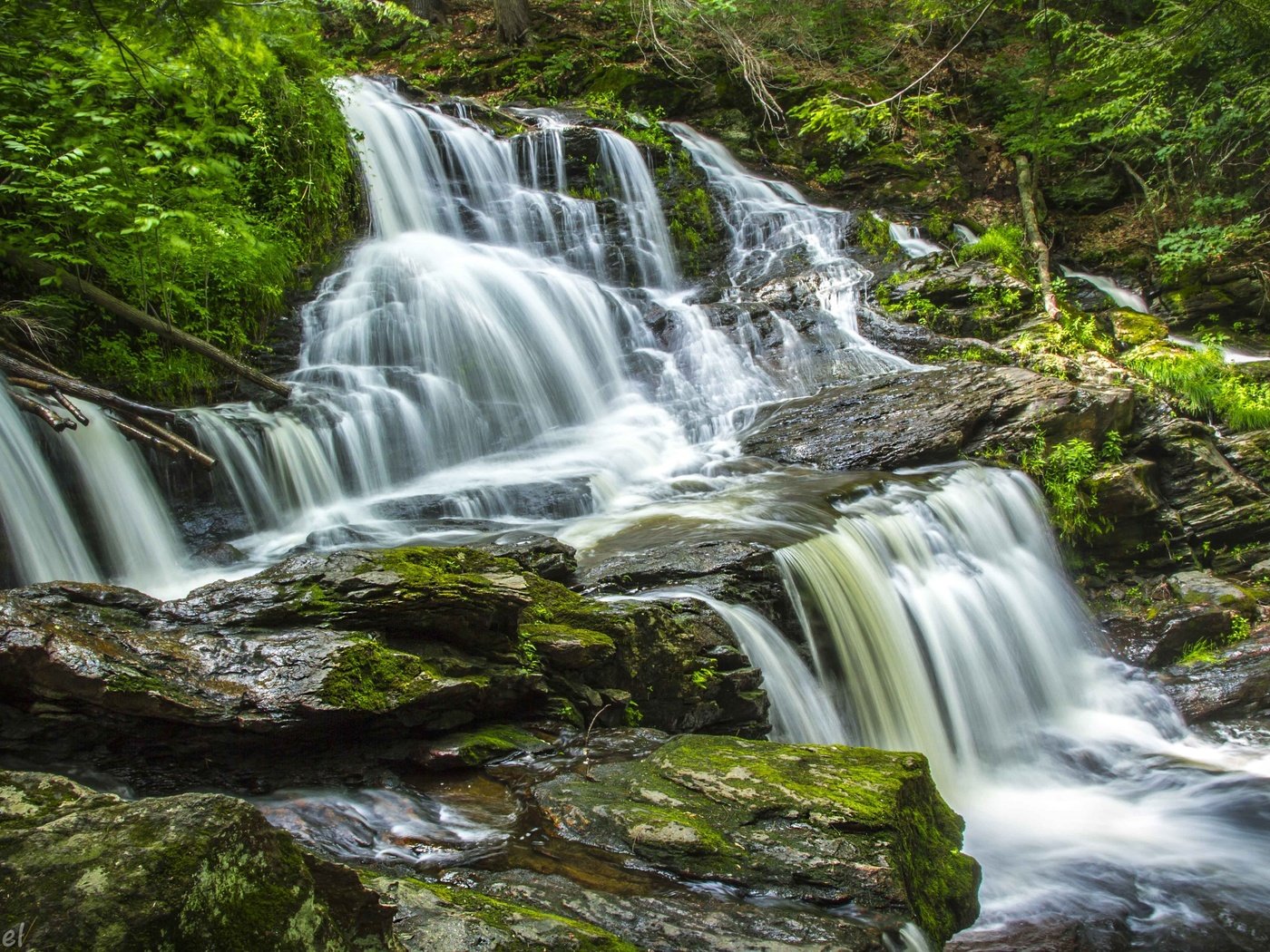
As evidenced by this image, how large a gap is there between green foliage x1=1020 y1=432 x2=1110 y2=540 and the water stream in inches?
11.1

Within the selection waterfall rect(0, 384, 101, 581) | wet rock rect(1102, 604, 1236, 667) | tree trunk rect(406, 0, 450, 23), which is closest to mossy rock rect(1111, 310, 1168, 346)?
wet rock rect(1102, 604, 1236, 667)

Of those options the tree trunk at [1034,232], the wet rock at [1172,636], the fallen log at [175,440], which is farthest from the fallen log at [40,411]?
the tree trunk at [1034,232]

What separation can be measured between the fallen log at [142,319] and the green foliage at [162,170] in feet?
0.53

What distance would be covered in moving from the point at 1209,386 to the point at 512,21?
15.6m

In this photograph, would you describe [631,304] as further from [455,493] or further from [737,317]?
[455,493]

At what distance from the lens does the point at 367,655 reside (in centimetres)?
373

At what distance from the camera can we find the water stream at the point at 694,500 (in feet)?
17.2

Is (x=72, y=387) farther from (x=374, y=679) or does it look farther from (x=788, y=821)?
(x=788, y=821)

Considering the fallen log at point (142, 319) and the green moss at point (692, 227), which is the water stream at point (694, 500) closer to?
the fallen log at point (142, 319)

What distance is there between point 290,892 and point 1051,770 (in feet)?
19.8

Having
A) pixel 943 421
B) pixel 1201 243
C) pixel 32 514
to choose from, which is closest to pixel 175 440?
pixel 32 514

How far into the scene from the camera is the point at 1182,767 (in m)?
6.15

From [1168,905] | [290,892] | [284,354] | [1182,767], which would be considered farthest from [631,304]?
[290,892]

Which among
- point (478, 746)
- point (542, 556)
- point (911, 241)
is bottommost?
point (478, 746)
